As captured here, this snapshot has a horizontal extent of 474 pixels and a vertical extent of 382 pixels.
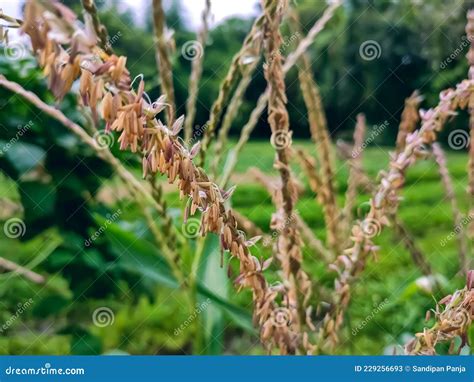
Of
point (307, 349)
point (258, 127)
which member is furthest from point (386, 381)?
point (258, 127)

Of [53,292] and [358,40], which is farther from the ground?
[358,40]

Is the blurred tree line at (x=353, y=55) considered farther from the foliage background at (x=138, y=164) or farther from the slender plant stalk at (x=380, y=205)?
the slender plant stalk at (x=380, y=205)

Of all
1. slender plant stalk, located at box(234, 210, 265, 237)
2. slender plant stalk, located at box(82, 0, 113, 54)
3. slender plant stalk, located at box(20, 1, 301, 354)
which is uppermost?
slender plant stalk, located at box(20, 1, 301, 354)

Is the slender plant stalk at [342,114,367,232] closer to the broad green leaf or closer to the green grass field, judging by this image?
the green grass field

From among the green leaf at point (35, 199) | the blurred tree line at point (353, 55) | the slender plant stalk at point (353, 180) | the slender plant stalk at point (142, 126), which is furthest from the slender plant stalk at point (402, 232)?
the green leaf at point (35, 199)

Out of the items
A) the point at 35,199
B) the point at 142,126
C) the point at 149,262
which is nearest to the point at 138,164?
the point at 35,199

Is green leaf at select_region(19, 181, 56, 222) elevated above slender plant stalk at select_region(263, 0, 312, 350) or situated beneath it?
situated beneath

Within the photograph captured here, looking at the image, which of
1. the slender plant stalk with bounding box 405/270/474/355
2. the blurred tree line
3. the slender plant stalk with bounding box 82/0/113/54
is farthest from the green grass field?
the slender plant stalk with bounding box 82/0/113/54

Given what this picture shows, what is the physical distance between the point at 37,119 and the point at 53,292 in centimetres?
35

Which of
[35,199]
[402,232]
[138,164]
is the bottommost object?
[35,199]

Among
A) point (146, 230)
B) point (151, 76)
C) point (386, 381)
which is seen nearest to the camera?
point (386, 381)

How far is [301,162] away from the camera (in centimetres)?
93

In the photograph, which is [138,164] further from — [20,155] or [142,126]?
[142,126]

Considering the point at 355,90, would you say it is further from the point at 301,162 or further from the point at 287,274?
the point at 287,274
